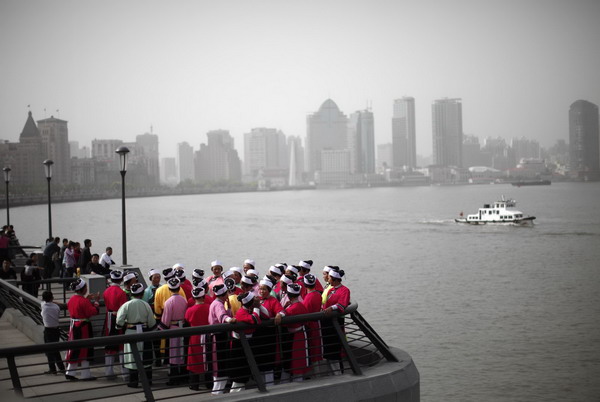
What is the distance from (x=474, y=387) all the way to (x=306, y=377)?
13.0 metres

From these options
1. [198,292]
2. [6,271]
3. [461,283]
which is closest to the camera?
[198,292]

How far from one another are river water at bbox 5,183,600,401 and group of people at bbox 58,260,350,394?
1083 cm

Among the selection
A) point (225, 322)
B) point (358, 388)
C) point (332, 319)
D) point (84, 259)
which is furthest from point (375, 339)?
point (84, 259)

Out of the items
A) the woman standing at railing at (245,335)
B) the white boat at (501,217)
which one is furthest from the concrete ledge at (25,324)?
the white boat at (501,217)

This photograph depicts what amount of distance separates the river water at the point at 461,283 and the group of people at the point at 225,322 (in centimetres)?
1083

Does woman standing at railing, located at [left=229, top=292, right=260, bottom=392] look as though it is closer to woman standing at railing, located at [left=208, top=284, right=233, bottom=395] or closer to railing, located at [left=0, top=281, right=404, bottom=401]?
railing, located at [left=0, top=281, right=404, bottom=401]

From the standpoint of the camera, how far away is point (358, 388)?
10266 mm

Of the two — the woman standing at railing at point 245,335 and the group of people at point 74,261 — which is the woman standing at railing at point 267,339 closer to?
the woman standing at railing at point 245,335

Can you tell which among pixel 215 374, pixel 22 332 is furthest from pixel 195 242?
pixel 215 374

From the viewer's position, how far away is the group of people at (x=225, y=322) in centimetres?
1059

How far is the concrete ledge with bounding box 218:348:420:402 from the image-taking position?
9719 mm

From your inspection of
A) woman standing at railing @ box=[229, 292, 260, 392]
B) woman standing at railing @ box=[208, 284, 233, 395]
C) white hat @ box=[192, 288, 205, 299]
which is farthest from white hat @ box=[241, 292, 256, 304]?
white hat @ box=[192, 288, 205, 299]

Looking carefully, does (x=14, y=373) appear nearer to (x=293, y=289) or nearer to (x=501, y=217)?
(x=293, y=289)

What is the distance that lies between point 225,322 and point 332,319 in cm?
157
